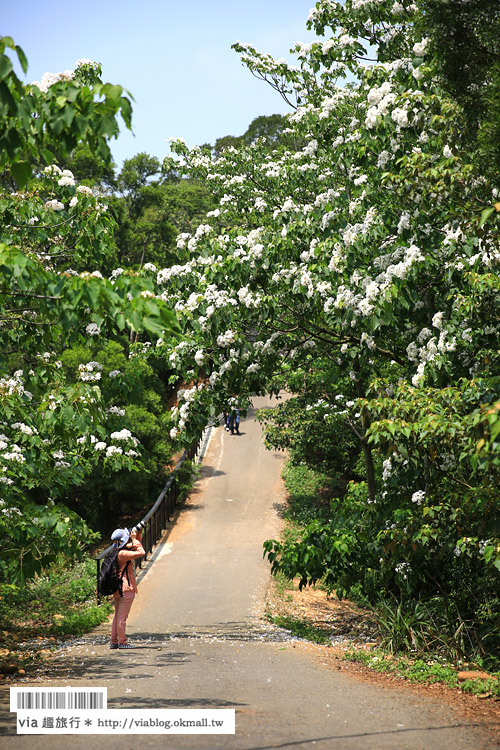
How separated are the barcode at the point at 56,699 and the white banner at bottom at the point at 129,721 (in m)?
0.14

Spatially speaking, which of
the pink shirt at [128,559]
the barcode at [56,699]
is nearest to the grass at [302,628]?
the pink shirt at [128,559]

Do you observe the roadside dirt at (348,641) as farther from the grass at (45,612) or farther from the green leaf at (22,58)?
the green leaf at (22,58)

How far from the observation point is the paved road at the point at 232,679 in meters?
4.71

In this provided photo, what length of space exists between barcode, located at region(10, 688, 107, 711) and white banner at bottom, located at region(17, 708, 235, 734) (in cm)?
14

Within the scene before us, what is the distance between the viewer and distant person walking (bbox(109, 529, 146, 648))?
8188 millimetres

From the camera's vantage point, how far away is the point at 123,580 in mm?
8320

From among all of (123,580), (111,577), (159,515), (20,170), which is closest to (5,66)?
(20,170)

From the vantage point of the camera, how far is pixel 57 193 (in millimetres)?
7965

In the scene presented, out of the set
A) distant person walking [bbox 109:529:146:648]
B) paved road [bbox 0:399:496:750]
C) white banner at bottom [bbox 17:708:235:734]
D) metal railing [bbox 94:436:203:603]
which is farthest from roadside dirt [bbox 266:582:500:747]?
metal railing [bbox 94:436:203:603]

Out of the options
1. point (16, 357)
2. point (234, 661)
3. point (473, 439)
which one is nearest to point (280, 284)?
point (473, 439)

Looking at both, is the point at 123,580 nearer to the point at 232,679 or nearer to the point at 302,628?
the point at 232,679

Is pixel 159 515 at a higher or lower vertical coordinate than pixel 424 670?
higher

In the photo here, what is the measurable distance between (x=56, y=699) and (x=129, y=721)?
2.67ft

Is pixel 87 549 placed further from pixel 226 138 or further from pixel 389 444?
pixel 226 138
